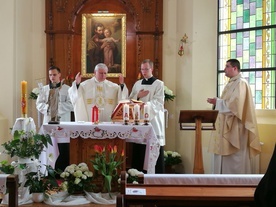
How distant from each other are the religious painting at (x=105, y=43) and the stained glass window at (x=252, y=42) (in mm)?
2018

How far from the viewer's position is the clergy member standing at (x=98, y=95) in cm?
736

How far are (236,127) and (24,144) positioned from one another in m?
3.50

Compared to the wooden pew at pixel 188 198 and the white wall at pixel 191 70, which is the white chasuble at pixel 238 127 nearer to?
the white wall at pixel 191 70

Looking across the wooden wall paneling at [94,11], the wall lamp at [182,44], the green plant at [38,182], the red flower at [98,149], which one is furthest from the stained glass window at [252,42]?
the green plant at [38,182]

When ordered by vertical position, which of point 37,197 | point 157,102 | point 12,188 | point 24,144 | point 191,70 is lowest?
point 37,197

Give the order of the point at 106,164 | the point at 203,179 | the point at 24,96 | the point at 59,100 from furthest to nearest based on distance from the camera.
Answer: the point at 59,100 < the point at 106,164 < the point at 24,96 < the point at 203,179

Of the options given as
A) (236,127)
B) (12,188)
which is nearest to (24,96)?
(12,188)

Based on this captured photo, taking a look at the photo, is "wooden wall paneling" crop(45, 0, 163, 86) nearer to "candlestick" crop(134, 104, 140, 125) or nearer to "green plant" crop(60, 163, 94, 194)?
"candlestick" crop(134, 104, 140, 125)

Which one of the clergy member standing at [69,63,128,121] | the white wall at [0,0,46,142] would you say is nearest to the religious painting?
the white wall at [0,0,46,142]

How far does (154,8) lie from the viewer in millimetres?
9352

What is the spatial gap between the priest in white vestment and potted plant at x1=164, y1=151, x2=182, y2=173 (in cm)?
130

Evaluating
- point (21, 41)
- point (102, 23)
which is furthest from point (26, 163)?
point (102, 23)

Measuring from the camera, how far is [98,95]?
7.45 meters

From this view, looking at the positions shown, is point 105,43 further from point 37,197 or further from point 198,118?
point 37,197
